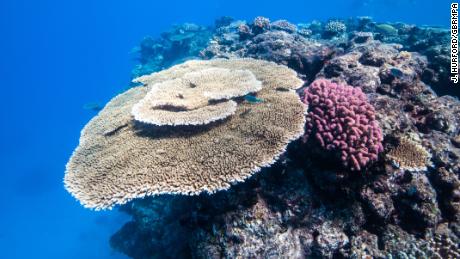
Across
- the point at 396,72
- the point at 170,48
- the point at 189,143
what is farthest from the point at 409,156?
the point at 170,48

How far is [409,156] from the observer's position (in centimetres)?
460

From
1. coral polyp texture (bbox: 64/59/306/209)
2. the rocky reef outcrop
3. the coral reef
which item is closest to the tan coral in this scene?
the rocky reef outcrop

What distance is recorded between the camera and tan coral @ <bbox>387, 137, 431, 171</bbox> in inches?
177

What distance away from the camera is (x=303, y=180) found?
4727 mm

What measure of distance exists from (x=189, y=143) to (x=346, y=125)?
2430 millimetres

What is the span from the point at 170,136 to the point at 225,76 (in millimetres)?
1931

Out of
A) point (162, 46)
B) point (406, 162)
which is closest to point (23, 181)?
point (162, 46)

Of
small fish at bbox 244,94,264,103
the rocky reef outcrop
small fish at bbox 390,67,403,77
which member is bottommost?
→ the rocky reef outcrop

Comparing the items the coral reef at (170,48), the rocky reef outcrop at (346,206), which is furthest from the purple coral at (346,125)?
the coral reef at (170,48)

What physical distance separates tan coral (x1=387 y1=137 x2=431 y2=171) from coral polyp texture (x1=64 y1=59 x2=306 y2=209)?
5.30ft

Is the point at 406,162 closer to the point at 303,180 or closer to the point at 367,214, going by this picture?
the point at 367,214

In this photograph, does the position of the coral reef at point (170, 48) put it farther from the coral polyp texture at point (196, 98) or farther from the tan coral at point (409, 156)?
the tan coral at point (409, 156)

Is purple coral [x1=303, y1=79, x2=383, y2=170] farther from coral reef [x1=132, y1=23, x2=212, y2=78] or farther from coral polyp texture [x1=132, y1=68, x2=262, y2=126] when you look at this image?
coral reef [x1=132, y1=23, x2=212, y2=78]

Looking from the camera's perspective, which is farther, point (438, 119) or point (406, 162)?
point (438, 119)
